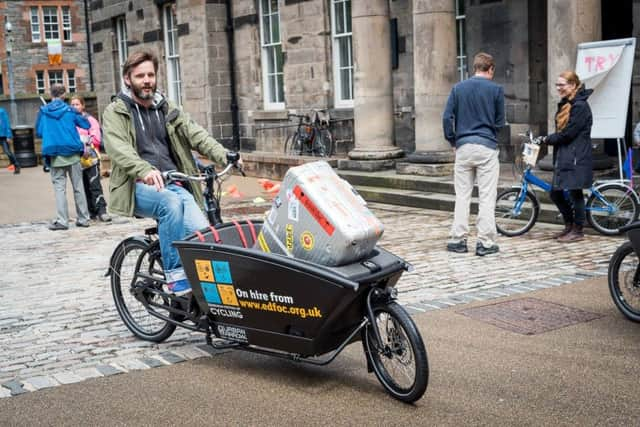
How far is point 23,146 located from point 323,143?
11.5 m

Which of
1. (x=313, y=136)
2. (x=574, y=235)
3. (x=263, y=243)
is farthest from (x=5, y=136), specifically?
(x=263, y=243)

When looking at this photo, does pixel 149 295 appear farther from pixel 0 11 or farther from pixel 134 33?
pixel 0 11

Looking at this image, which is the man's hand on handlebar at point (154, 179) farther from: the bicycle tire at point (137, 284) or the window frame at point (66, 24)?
the window frame at point (66, 24)

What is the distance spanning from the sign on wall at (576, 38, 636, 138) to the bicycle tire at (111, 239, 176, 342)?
6852 mm

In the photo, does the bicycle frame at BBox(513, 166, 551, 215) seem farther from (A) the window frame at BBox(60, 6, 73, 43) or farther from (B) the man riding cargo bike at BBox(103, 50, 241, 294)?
(A) the window frame at BBox(60, 6, 73, 43)

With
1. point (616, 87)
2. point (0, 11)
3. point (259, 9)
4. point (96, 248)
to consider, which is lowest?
point (96, 248)

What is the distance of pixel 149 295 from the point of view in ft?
21.0

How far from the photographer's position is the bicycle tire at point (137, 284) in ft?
20.9

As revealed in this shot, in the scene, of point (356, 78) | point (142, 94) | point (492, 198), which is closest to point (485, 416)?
point (142, 94)

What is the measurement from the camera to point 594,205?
33.9ft

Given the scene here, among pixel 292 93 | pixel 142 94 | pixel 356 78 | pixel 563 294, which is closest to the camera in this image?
pixel 142 94

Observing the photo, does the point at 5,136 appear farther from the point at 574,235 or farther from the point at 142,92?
the point at 142,92

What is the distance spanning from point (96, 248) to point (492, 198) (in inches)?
193

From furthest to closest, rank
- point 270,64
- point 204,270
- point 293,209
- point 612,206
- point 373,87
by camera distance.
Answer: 1. point 270,64
2. point 373,87
3. point 612,206
4. point 204,270
5. point 293,209
